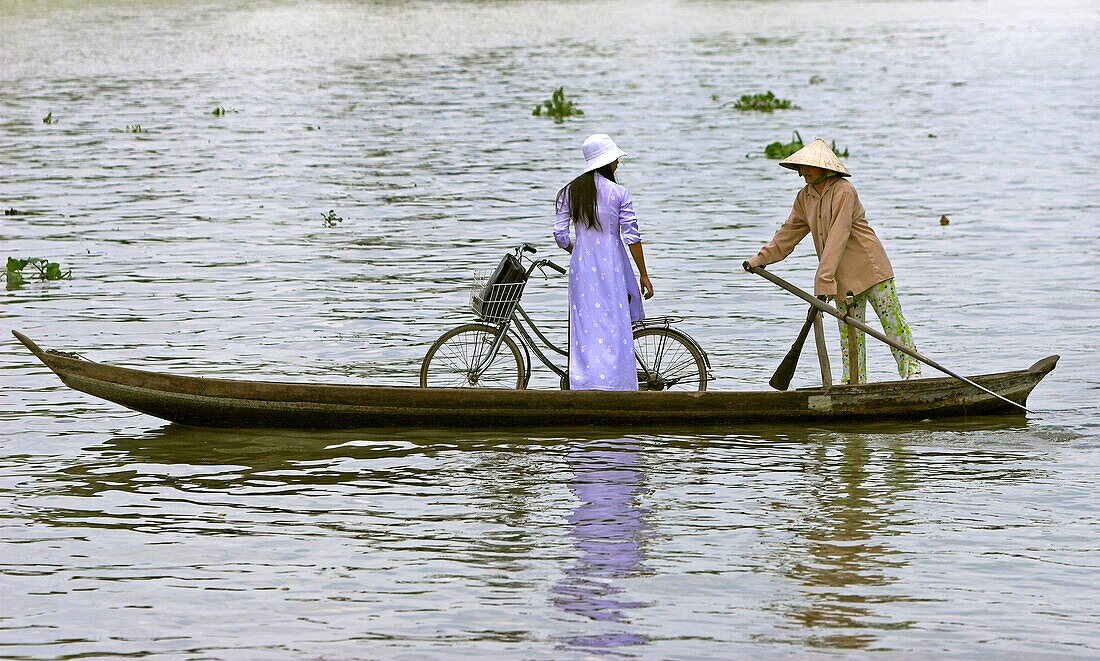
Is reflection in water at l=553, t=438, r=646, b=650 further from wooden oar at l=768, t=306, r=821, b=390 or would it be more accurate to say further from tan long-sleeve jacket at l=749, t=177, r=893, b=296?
tan long-sleeve jacket at l=749, t=177, r=893, b=296

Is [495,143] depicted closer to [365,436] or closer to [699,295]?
[699,295]

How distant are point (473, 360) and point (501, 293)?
51 cm

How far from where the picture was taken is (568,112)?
96.3 ft

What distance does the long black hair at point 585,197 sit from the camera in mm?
8797

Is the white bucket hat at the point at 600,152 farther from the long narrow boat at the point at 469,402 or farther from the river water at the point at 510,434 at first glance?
the river water at the point at 510,434

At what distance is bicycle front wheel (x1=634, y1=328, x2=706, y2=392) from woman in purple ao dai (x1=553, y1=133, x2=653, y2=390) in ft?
0.84

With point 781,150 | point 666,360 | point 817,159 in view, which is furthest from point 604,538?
point 781,150

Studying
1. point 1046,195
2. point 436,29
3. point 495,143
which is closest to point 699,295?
point 1046,195

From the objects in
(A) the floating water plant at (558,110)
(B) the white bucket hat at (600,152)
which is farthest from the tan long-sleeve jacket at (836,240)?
(A) the floating water plant at (558,110)

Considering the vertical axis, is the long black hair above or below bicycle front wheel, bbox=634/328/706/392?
above

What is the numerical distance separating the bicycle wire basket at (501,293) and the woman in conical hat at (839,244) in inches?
54.9

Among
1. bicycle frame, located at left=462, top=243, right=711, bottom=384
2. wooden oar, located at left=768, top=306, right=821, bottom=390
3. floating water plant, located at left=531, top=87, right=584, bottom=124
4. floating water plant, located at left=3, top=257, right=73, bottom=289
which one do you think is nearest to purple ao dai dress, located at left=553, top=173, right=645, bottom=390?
bicycle frame, located at left=462, top=243, right=711, bottom=384

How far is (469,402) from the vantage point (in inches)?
352

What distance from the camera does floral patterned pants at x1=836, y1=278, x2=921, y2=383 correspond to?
9180 millimetres
